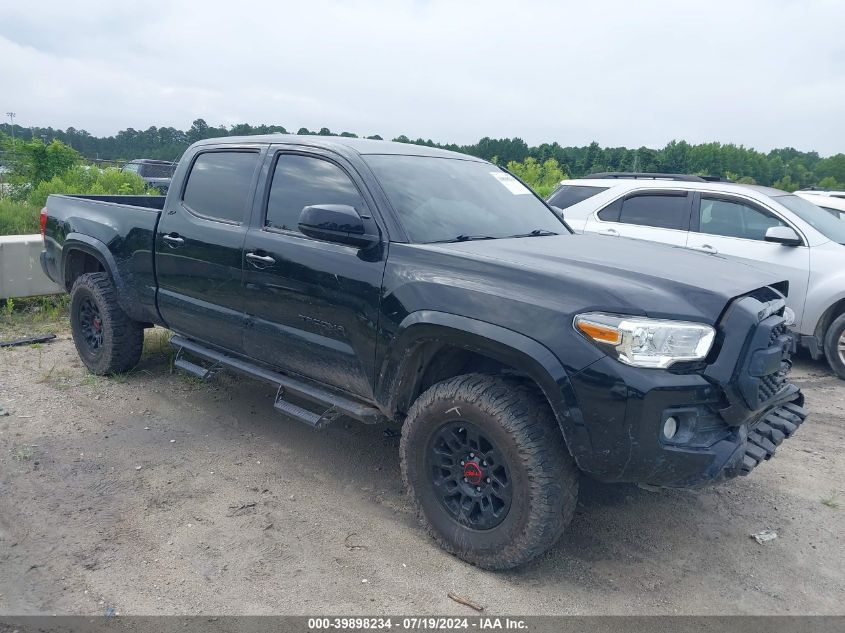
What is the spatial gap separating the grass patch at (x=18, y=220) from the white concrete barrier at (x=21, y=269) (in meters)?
2.40

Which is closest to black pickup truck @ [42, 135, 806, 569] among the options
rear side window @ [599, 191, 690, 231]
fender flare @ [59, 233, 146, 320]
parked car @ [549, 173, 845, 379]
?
fender flare @ [59, 233, 146, 320]

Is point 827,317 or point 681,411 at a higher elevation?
point 681,411

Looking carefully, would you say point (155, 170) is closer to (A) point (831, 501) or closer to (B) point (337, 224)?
(B) point (337, 224)

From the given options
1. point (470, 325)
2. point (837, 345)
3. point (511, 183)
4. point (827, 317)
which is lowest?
point (837, 345)

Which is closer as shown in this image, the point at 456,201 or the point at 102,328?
the point at 456,201

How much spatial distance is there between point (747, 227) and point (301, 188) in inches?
192

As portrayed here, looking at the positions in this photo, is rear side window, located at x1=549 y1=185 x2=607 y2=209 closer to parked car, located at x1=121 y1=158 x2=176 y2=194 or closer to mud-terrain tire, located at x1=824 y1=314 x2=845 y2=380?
mud-terrain tire, located at x1=824 y1=314 x2=845 y2=380

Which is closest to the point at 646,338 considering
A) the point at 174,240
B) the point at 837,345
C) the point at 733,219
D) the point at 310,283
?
the point at 310,283

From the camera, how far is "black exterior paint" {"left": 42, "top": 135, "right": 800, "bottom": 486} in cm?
279

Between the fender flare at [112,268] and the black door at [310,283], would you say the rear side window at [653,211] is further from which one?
the fender flare at [112,268]

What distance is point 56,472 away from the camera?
407cm

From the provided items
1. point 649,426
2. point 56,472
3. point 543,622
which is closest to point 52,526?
point 56,472

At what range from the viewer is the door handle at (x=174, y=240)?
15.1 ft

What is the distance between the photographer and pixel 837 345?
21.1 ft
